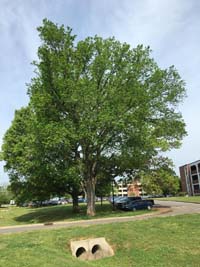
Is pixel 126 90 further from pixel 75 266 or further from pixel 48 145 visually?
pixel 75 266

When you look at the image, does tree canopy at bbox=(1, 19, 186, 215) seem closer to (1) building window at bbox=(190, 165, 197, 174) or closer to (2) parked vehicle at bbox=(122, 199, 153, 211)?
(2) parked vehicle at bbox=(122, 199, 153, 211)

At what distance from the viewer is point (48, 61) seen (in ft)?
87.8

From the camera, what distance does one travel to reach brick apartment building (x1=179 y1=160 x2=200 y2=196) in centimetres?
8264

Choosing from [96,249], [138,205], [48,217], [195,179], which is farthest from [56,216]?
[195,179]

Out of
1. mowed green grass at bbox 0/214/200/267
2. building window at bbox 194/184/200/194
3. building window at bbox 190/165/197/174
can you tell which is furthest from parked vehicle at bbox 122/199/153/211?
building window at bbox 190/165/197/174

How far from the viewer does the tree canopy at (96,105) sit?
24869mm

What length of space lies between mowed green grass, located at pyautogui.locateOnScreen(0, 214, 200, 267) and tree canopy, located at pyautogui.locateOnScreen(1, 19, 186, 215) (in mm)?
10268

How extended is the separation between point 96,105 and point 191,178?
67973 mm

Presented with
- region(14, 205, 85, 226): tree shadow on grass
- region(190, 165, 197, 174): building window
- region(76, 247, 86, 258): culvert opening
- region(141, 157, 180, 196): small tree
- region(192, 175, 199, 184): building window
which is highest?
region(190, 165, 197, 174): building window

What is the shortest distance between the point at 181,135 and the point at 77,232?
62.8 ft

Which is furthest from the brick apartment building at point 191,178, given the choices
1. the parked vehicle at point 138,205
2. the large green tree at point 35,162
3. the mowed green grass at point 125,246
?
the mowed green grass at point 125,246

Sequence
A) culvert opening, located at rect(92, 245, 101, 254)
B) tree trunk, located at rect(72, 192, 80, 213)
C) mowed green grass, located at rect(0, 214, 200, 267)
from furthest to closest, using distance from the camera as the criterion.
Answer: tree trunk, located at rect(72, 192, 80, 213) < culvert opening, located at rect(92, 245, 101, 254) < mowed green grass, located at rect(0, 214, 200, 267)

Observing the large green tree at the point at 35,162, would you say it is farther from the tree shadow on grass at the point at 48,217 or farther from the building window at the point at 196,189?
the building window at the point at 196,189

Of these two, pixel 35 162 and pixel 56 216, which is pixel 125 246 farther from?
pixel 56 216
